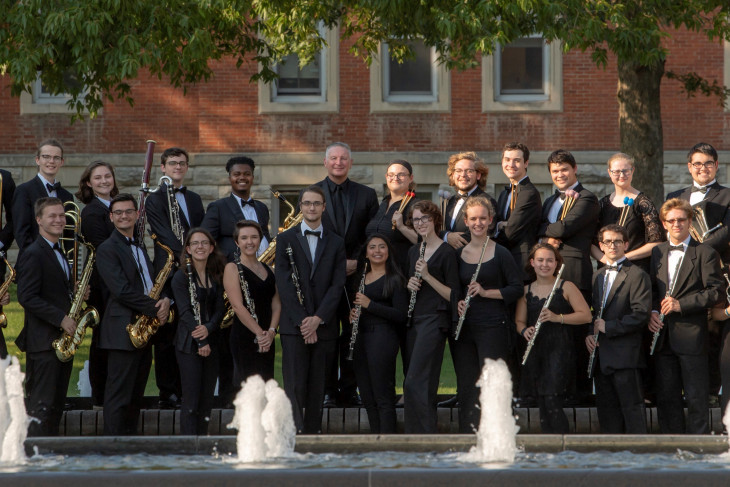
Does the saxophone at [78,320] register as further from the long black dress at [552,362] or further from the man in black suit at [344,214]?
the long black dress at [552,362]

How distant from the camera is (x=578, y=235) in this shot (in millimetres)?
9180

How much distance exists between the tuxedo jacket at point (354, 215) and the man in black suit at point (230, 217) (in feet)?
2.05

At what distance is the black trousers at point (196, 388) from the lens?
872cm

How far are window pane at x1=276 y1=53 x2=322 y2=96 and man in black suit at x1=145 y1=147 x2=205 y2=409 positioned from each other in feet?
33.9

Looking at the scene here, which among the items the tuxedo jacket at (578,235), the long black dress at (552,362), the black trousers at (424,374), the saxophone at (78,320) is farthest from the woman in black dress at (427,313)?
the saxophone at (78,320)

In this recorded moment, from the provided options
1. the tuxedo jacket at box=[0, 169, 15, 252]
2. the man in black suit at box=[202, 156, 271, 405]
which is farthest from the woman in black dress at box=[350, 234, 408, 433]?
the tuxedo jacket at box=[0, 169, 15, 252]

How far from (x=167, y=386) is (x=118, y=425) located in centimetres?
85

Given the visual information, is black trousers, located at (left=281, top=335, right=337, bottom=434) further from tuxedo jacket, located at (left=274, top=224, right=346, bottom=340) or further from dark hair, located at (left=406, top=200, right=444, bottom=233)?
dark hair, located at (left=406, top=200, right=444, bottom=233)

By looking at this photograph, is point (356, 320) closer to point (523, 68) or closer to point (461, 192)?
point (461, 192)

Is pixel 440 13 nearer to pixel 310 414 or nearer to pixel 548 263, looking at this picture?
pixel 548 263

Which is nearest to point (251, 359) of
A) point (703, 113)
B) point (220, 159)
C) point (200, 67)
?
point (200, 67)

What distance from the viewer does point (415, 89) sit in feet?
65.9

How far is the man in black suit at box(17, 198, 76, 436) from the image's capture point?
28.3 ft

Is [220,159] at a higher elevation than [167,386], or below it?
higher
